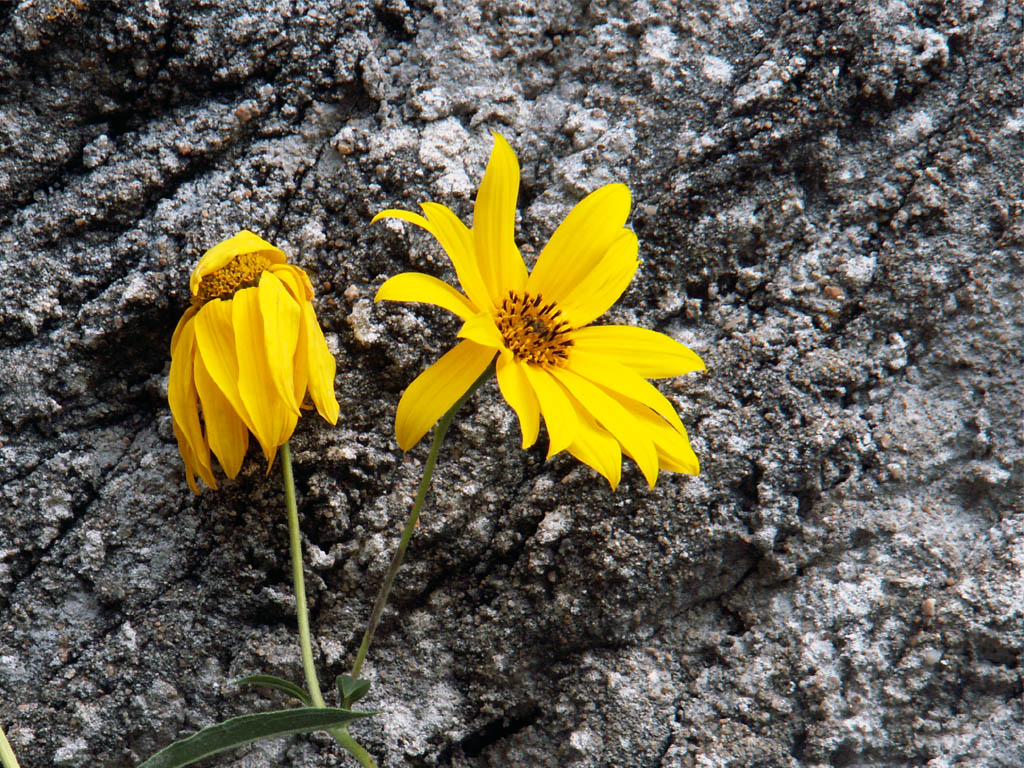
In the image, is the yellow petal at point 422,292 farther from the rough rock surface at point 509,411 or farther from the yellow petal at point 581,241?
the rough rock surface at point 509,411

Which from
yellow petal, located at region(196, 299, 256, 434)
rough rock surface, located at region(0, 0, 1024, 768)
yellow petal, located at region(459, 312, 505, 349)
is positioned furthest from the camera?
rough rock surface, located at region(0, 0, 1024, 768)

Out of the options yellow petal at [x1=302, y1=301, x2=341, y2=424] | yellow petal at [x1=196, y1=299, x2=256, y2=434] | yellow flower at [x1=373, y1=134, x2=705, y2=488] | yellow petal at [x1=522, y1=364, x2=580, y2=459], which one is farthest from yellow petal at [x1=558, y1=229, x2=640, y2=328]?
yellow petal at [x1=196, y1=299, x2=256, y2=434]

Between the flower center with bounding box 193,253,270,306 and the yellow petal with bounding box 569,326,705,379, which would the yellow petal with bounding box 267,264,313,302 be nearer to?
the flower center with bounding box 193,253,270,306

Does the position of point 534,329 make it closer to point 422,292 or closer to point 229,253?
point 422,292

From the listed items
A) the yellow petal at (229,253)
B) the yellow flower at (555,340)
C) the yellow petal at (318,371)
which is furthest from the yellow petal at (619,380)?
the yellow petal at (229,253)

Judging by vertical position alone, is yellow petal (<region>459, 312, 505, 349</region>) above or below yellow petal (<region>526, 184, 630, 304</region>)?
below

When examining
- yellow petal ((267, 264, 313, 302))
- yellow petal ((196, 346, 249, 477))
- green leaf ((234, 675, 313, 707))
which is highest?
yellow petal ((267, 264, 313, 302))

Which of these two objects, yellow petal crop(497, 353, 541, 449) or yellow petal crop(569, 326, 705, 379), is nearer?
yellow petal crop(497, 353, 541, 449)
